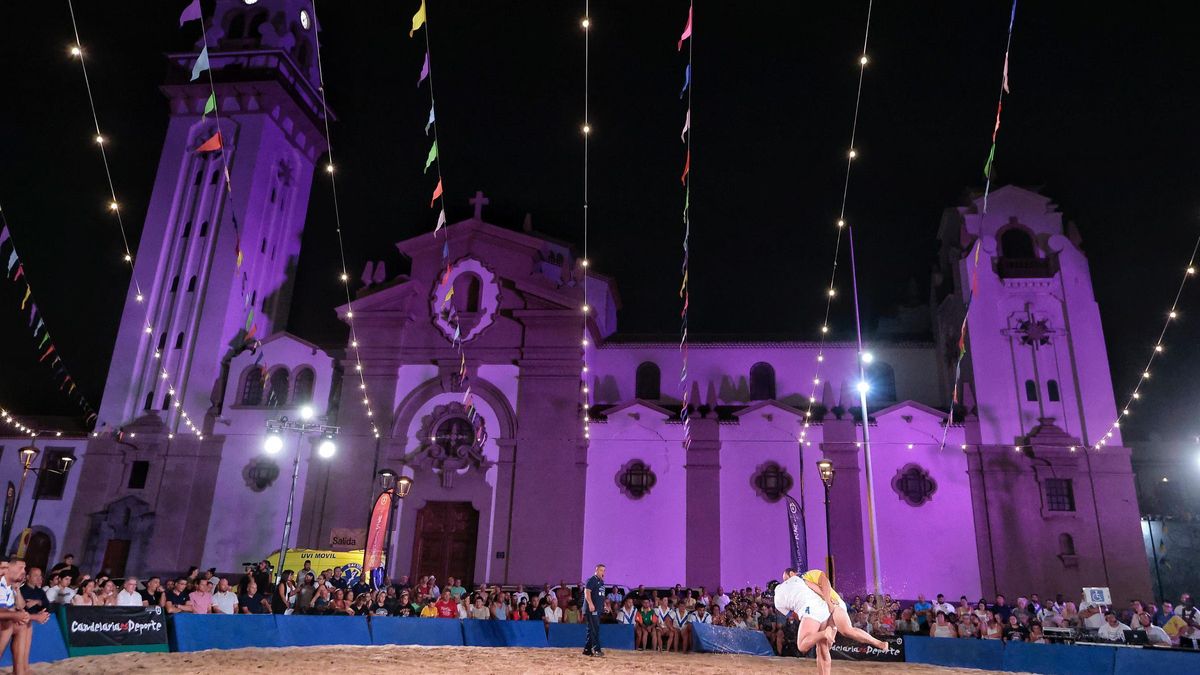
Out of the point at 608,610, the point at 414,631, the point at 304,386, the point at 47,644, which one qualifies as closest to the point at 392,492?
the point at 304,386

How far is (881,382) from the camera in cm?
3391

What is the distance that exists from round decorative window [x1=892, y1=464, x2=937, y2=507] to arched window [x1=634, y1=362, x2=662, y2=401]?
1062 cm

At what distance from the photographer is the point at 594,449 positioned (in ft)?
96.6

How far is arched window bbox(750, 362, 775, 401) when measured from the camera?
3369cm

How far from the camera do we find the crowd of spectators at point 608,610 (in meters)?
15.6

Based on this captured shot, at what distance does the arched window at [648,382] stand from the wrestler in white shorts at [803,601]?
23.6 metres

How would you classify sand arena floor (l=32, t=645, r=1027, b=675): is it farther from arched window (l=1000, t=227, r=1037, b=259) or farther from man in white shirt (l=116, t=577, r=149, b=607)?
arched window (l=1000, t=227, r=1037, b=259)

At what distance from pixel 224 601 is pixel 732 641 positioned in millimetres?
10793

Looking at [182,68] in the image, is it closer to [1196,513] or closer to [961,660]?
[961,660]

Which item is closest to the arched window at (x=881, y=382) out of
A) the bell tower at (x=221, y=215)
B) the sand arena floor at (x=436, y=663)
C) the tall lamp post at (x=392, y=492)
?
the sand arena floor at (x=436, y=663)

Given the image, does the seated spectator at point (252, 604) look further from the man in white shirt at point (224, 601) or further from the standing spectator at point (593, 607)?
the standing spectator at point (593, 607)

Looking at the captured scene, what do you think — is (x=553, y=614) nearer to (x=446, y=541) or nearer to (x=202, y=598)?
(x=202, y=598)

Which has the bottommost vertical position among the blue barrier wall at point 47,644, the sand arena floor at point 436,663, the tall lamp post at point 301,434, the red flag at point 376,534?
the sand arena floor at point 436,663

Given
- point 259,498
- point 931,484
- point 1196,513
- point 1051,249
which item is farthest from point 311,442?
point 1196,513
